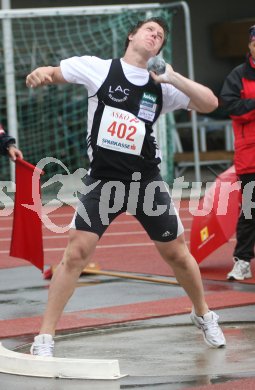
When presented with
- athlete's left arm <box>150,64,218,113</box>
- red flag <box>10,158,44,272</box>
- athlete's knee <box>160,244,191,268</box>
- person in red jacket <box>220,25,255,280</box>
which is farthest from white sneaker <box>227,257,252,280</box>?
athlete's left arm <box>150,64,218,113</box>

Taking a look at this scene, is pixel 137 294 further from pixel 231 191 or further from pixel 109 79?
pixel 109 79

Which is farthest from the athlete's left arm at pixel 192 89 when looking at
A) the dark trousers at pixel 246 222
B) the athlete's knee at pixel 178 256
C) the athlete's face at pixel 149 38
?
the dark trousers at pixel 246 222

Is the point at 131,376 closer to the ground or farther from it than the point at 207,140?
farther from it

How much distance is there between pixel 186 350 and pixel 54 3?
15238 mm

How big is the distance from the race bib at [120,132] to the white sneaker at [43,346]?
121 cm

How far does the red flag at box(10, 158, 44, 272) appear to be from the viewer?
8086mm

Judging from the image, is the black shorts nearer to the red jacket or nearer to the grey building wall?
the red jacket

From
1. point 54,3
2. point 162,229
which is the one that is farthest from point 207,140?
point 162,229

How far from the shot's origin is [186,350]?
7297 millimetres

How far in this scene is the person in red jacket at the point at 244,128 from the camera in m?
9.70

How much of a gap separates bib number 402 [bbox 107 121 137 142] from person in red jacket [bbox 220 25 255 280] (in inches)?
109

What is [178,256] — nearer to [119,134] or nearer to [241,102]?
[119,134]

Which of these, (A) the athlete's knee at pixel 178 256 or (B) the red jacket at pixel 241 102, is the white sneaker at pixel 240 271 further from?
(A) the athlete's knee at pixel 178 256

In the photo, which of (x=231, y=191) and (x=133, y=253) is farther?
(x=133, y=253)
